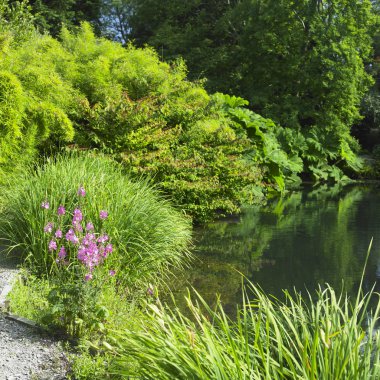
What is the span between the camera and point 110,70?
9258mm

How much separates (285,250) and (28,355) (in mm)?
5152

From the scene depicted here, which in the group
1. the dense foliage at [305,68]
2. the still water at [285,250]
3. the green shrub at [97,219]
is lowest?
the still water at [285,250]

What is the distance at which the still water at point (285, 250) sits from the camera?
5.91 m

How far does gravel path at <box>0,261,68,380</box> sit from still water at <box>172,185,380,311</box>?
2.16 m

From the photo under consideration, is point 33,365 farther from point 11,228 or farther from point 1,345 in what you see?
point 11,228

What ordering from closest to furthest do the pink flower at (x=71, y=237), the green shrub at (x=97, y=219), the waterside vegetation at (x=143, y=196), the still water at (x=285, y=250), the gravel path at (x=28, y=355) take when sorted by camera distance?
the waterside vegetation at (x=143, y=196), the gravel path at (x=28, y=355), the pink flower at (x=71, y=237), the green shrub at (x=97, y=219), the still water at (x=285, y=250)

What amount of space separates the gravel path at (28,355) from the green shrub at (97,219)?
1.32m

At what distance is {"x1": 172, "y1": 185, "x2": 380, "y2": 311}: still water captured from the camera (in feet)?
19.4

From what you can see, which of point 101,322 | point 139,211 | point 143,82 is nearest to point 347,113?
point 143,82

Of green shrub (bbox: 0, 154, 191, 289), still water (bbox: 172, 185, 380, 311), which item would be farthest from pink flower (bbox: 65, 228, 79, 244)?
still water (bbox: 172, 185, 380, 311)

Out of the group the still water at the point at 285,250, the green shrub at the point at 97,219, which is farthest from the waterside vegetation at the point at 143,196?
the still water at the point at 285,250

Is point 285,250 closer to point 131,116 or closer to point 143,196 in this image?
point 143,196

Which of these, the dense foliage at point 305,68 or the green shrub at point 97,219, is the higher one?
the dense foliage at point 305,68

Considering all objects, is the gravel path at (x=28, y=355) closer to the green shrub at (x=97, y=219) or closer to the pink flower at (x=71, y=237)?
the pink flower at (x=71, y=237)
